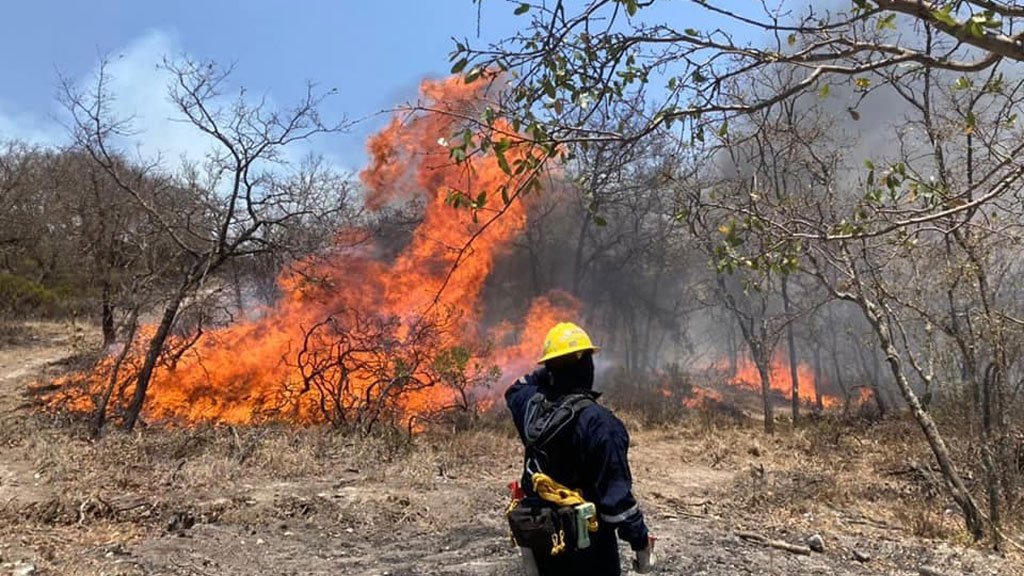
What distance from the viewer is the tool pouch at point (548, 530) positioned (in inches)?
127

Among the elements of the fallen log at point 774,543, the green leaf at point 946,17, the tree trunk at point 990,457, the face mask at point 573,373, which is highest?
the green leaf at point 946,17

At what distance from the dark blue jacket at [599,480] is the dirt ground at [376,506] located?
2487 millimetres

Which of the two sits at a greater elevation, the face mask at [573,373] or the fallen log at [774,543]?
the face mask at [573,373]

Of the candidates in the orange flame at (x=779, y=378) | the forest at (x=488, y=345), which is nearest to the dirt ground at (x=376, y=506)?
the forest at (x=488, y=345)

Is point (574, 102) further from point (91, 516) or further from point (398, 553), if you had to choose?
point (91, 516)

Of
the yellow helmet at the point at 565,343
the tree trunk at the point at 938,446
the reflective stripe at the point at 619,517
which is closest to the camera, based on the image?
the reflective stripe at the point at 619,517

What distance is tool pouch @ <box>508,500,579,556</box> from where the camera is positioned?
127 inches

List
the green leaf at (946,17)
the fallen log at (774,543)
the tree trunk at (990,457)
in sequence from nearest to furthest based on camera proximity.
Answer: the green leaf at (946,17) < the fallen log at (774,543) < the tree trunk at (990,457)

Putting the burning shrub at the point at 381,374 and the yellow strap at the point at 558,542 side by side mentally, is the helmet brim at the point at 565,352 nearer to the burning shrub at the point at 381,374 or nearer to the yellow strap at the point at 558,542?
the yellow strap at the point at 558,542

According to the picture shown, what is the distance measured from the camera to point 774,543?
274 inches

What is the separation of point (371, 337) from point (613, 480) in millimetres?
10289

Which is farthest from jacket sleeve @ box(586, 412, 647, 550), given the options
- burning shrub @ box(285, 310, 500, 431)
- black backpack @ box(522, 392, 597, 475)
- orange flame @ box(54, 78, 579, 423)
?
burning shrub @ box(285, 310, 500, 431)

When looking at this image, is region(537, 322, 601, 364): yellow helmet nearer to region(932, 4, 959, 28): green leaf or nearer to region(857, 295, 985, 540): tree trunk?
region(932, 4, 959, 28): green leaf

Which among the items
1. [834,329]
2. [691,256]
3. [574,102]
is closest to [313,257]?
[574,102]
